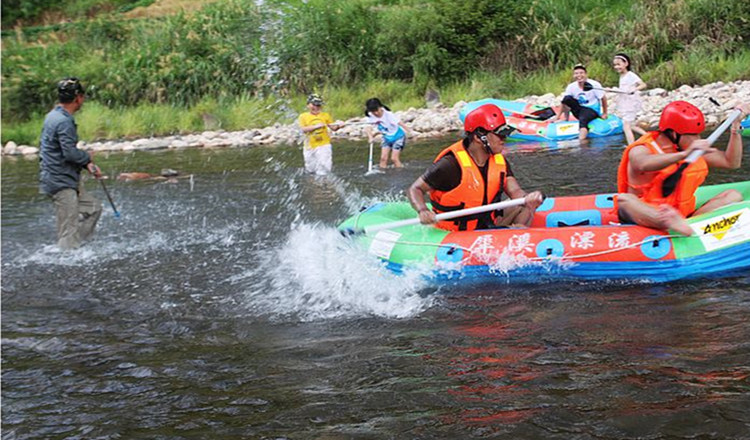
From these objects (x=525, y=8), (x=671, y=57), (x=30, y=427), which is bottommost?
(x=30, y=427)

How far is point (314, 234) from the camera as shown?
7.89 meters

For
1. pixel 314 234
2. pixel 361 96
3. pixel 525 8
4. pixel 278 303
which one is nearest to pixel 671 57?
pixel 525 8

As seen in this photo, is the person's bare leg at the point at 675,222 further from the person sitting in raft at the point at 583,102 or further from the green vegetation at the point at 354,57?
the green vegetation at the point at 354,57

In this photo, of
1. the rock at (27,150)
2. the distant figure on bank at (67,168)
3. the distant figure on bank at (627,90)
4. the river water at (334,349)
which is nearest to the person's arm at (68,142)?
the distant figure on bank at (67,168)

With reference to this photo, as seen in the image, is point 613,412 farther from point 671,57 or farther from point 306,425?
point 671,57

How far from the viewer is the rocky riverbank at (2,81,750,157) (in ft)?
46.5

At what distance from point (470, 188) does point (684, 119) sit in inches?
62.3

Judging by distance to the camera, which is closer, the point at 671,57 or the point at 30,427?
the point at 30,427

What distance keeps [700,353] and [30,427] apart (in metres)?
3.63

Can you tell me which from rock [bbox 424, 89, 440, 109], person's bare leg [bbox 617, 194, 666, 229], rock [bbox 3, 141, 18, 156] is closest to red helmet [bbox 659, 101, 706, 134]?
person's bare leg [bbox 617, 194, 666, 229]

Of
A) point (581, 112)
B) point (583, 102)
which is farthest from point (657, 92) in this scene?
point (581, 112)

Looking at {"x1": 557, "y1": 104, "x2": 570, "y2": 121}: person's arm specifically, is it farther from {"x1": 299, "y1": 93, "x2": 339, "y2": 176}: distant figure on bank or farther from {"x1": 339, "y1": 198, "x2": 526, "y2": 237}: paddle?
{"x1": 339, "y1": 198, "x2": 526, "y2": 237}: paddle

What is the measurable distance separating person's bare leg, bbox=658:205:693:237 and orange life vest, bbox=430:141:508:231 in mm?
1192

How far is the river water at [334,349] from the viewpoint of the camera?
13.1ft
